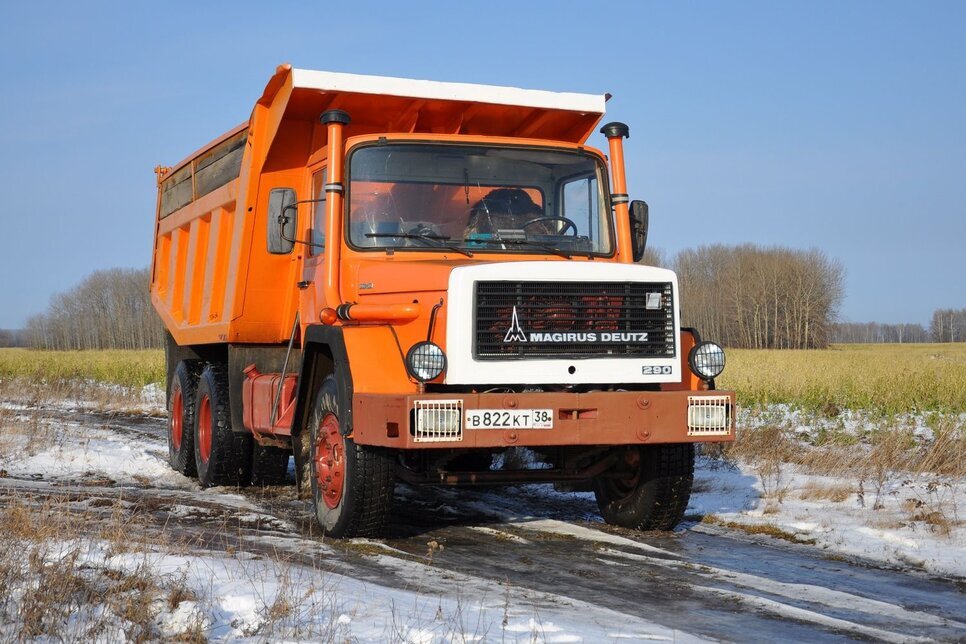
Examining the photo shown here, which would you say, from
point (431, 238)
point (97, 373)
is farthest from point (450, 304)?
point (97, 373)

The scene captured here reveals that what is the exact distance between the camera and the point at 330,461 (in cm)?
781

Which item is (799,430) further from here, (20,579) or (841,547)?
(20,579)

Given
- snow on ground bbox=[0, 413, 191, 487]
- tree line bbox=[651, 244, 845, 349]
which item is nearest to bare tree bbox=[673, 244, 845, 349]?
tree line bbox=[651, 244, 845, 349]

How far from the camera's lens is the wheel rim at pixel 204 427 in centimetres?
1147

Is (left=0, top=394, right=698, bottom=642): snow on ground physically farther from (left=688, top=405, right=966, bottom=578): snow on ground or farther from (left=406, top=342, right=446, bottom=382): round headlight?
(left=688, top=405, right=966, bottom=578): snow on ground

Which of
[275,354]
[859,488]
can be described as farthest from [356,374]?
[859,488]

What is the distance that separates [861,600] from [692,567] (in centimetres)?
113

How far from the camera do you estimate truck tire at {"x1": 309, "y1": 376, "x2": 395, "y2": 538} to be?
7340mm

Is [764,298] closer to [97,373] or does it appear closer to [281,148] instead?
[97,373]

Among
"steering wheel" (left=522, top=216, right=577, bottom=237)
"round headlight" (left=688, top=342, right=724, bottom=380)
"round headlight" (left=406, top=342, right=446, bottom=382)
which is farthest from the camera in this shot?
"steering wheel" (left=522, top=216, right=577, bottom=237)

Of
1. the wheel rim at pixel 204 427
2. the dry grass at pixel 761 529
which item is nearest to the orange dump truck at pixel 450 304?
the dry grass at pixel 761 529

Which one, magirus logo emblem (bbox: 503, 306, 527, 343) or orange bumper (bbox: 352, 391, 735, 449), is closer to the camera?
orange bumper (bbox: 352, 391, 735, 449)

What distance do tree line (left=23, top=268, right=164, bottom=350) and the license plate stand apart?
261 feet

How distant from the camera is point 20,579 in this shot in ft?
16.9
